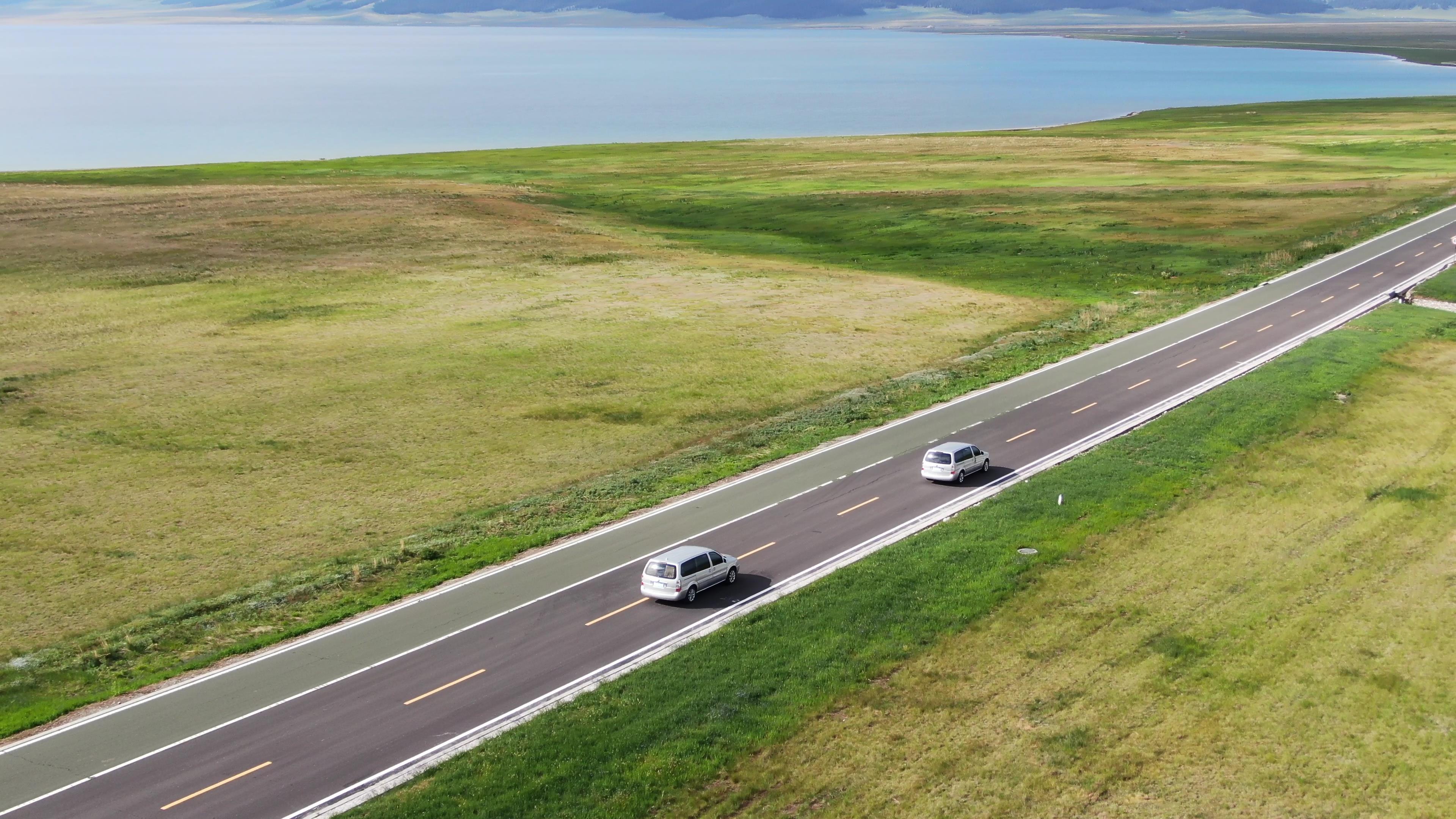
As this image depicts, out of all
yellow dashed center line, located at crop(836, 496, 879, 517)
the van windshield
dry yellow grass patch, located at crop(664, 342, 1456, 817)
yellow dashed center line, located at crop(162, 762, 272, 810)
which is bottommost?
dry yellow grass patch, located at crop(664, 342, 1456, 817)

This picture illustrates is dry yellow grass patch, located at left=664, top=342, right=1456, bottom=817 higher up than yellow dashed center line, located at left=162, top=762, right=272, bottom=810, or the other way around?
yellow dashed center line, located at left=162, top=762, right=272, bottom=810

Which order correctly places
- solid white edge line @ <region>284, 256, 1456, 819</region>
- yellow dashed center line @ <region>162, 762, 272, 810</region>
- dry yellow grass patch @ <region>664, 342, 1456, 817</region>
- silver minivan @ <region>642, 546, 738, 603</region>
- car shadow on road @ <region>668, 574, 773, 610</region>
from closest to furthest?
yellow dashed center line @ <region>162, 762, 272, 810</region> < dry yellow grass patch @ <region>664, 342, 1456, 817</region> < solid white edge line @ <region>284, 256, 1456, 819</region> < silver minivan @ <region>642, 546, 738, 603</region> < car shadow on road @ <region>668, 574, 773, 610</region>

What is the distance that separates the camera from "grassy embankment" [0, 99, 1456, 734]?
37688 millimetres

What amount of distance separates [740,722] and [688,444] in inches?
913

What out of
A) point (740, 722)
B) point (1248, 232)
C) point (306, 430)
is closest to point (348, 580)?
point (740, 722)

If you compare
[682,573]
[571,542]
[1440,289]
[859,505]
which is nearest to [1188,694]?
[682,573]

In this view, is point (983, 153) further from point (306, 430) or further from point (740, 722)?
point (740, 722)

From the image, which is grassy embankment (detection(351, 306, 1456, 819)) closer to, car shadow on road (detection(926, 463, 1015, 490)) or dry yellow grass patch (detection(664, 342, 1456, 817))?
dry yellow grass patch (detection(664, 342, 1456, 817))

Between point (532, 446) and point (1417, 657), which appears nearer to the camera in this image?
point (1417, 657)

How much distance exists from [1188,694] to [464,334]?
50.1 m

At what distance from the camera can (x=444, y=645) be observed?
3083cm

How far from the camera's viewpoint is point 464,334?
69125 mm

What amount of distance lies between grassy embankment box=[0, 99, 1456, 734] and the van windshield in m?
5.99

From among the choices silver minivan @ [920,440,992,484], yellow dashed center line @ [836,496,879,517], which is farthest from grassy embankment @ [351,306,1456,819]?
yellow dashed center line @ [836,496,879,517]
